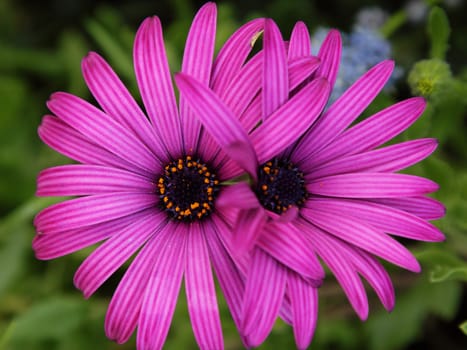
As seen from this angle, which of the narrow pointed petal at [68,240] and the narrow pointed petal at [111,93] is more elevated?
the narrow pointed petal at [111,93]

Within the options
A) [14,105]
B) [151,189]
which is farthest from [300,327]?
[14,105]

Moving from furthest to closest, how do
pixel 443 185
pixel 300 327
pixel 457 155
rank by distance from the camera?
pixel 457 155 → pixel 443 185 → pixel 300 327

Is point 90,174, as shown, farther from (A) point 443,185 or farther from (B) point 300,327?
(A) point 443,185

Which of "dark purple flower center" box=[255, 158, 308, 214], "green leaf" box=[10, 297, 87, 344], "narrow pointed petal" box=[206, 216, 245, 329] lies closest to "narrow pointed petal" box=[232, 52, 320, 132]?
"dark purple flower center" box=[255, 158, 308, 214]

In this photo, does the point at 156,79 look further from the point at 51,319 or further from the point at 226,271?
the point at 51,319

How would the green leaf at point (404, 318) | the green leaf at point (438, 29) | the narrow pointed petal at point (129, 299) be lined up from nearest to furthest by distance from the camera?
the narrow pointed petal at point (129, 299) → the green leaf at point (438, 29) → the green leaf at point (404, 318)

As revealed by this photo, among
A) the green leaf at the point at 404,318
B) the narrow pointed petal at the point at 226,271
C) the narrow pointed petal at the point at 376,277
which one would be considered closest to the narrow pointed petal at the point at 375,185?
the narrow pointed petal at the point at 376,277

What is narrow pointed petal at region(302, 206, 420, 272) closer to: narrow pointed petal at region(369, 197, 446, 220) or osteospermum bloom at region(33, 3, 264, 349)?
narrow pointed petal at region(369, 197, 446, 220)

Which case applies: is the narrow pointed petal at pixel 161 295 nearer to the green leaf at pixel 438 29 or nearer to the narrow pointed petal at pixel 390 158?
the narrow pointed petal at pixel 390 158
